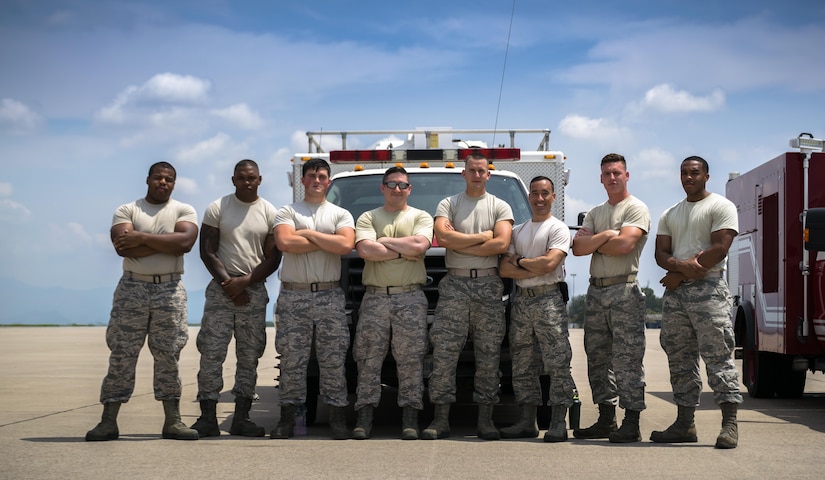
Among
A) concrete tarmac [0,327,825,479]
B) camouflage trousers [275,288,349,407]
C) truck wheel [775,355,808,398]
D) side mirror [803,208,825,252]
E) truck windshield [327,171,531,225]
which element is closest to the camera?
concrete tarmac [0,327,825,479]

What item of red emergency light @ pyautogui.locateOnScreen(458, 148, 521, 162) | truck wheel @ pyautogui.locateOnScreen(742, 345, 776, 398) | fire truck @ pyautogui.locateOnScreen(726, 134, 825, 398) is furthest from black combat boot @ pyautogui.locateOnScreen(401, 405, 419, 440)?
truck wheel @ pyautogui.locateOnScreen(742, 345, 776, 398)

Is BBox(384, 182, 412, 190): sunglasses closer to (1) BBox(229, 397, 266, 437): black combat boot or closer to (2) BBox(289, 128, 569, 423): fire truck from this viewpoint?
(2) BBox(289, 128, 569, 423): fire truck

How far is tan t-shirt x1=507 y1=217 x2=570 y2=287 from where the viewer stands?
8227 millimetres

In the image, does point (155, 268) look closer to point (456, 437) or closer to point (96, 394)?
point (456, 437)

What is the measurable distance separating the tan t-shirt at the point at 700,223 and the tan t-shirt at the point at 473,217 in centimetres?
141

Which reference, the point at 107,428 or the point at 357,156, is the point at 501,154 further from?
the point at 107,428

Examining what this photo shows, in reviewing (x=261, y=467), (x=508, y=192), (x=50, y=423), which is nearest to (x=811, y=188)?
(x=508, y=192)

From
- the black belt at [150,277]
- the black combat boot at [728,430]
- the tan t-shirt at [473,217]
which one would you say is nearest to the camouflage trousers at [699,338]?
the black combat boot at [728,430]

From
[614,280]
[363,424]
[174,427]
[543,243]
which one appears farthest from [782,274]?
[174,427]

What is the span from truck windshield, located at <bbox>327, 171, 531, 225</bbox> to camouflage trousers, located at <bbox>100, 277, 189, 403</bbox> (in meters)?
2.22

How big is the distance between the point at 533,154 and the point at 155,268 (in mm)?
4411

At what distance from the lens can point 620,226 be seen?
8.25 meters

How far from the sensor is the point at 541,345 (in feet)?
27.1

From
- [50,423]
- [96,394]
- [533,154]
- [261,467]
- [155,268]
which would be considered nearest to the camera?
[261,467]
